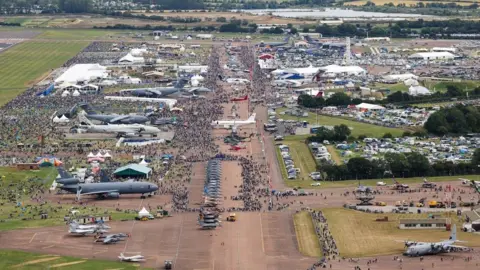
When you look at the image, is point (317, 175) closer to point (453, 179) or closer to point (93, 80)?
point (453, 179)

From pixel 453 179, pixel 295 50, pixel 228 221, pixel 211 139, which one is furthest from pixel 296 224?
pixel 295 50

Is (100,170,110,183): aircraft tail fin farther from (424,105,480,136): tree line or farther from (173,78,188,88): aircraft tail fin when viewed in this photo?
(173,78,188,88): aircraft tail fin

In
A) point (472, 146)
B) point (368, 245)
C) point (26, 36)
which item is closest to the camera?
point (368, 245)

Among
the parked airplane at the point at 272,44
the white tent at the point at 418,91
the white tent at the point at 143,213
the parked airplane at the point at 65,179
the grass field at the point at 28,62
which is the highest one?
the parked airplane at the point at 65,179

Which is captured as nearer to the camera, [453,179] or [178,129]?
[453,179]

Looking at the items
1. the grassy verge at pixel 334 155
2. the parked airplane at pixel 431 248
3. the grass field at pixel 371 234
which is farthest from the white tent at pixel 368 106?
the parked airplane at pixel 431 248

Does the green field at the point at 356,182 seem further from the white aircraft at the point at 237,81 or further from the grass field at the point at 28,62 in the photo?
the white aircraft at the point at 237,81

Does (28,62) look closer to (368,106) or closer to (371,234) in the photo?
(368,106)

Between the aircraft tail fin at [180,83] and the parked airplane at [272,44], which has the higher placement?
the aircraft tail fin at [180,83]
